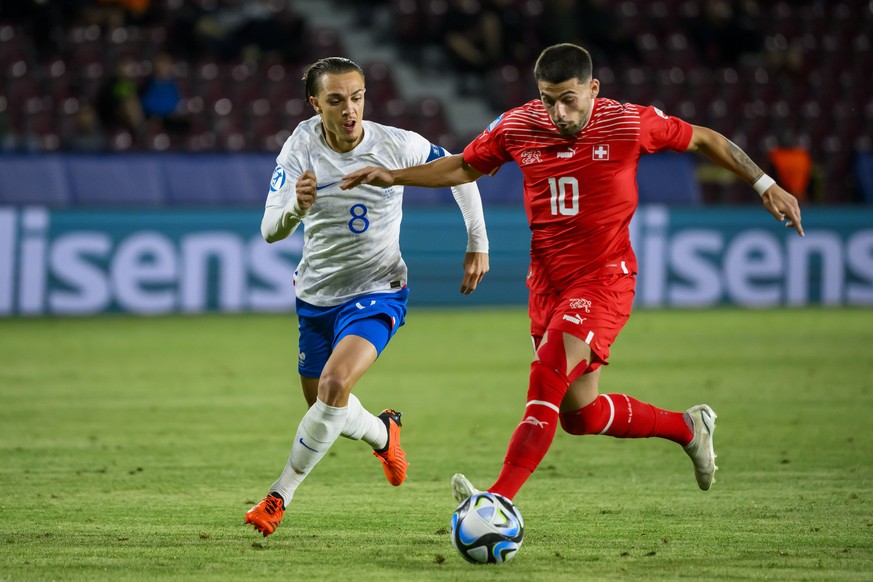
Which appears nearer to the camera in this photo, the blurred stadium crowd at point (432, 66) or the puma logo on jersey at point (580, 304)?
the puma logo on jersey at point (580, 304)

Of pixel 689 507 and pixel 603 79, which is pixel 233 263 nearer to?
pixel 603 79

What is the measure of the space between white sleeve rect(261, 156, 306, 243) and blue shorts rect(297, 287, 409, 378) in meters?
0.48

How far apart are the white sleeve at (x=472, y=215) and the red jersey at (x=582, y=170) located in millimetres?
608

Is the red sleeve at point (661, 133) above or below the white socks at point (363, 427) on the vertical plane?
above

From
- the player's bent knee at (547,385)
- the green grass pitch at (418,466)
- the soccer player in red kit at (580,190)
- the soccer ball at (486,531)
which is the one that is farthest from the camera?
the soccer player in red kit at (580,190)

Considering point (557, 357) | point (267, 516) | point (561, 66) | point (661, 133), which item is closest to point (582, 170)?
point (661, 133)

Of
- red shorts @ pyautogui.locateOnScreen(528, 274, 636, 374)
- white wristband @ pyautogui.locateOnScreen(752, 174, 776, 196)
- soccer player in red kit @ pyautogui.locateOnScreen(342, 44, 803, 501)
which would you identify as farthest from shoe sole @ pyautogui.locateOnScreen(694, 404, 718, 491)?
white wristband @ pyautogui.locateOnScreen(752, 174, 776, 196)

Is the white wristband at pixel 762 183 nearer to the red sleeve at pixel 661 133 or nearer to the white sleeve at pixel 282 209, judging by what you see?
the red sleeve at pixel 661 133

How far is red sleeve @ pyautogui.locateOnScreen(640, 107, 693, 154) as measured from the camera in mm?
6004

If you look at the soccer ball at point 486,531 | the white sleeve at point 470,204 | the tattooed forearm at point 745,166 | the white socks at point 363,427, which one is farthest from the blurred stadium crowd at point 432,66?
the soccer ball at point 486,531

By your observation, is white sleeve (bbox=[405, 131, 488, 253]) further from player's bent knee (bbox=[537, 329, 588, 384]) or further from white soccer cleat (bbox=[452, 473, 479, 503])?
white soccer cleat (bbox=[452, 473, 479, 503])

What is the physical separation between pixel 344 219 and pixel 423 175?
0.58m

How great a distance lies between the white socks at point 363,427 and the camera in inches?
250

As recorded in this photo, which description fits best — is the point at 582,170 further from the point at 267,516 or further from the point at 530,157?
the point at 267,516
